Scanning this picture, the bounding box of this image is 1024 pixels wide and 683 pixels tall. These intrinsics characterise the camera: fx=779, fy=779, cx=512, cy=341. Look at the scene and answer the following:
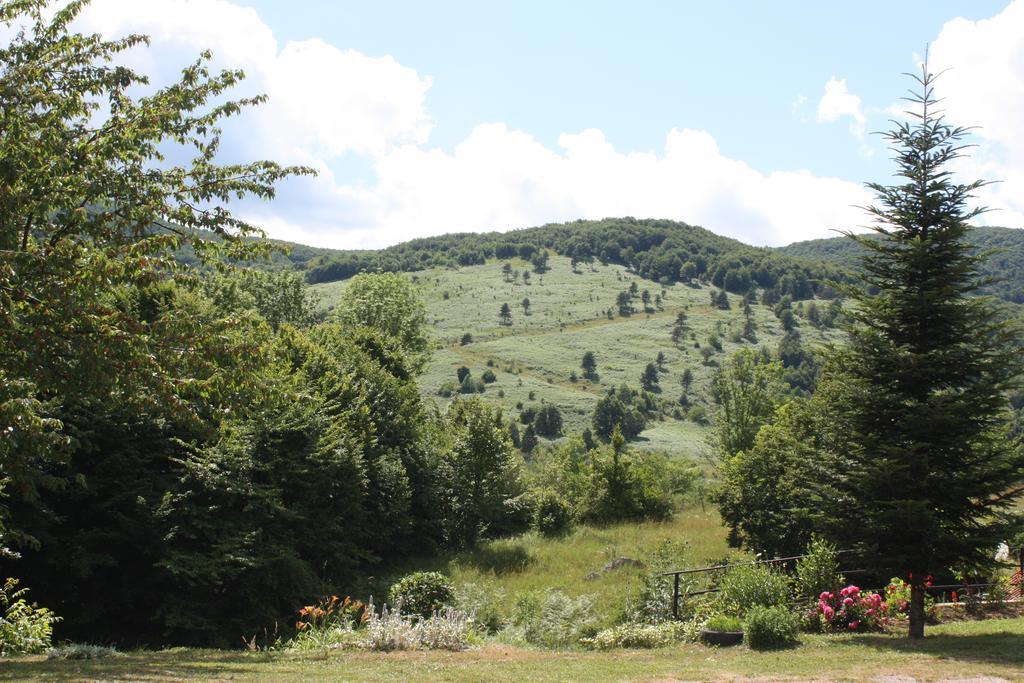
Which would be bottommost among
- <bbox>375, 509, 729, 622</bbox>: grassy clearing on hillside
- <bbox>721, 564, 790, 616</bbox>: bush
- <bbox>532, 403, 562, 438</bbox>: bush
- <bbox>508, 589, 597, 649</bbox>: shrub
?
<bbox>375, 509, 729, 622</bbox>: grassy clearing on hillside

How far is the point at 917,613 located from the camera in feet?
42.9

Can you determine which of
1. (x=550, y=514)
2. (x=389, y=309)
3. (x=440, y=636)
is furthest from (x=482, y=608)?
(x=389, y=309)

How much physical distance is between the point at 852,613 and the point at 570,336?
131412 millimetres

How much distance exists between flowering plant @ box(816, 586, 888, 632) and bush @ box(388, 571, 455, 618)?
25.6 feet

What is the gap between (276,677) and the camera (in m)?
9.77

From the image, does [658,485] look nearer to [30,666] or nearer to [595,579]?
[595,579]

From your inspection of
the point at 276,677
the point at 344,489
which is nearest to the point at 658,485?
the point at 344,489

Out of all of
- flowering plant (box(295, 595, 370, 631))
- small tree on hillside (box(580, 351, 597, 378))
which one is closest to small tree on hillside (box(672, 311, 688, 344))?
small tree on hillside (box(580, 351, 597, 378))

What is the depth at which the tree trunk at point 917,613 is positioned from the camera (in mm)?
13016

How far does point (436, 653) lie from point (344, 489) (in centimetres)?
1260

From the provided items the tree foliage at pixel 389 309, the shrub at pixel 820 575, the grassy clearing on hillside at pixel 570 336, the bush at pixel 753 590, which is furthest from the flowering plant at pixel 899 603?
the grassy clearing on hillside at pixel 570 336

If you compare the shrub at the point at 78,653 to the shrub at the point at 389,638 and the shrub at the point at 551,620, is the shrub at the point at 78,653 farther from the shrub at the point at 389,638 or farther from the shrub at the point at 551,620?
the shrub at the point at 551,620

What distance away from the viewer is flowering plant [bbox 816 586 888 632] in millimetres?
14125

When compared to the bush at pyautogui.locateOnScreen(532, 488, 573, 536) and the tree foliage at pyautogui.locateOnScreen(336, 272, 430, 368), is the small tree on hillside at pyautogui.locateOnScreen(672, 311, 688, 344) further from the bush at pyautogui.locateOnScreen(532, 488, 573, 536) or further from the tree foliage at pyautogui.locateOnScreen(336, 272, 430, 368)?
the bush at pyautogui.locateOnScreen(532, 488, 573, 536)
